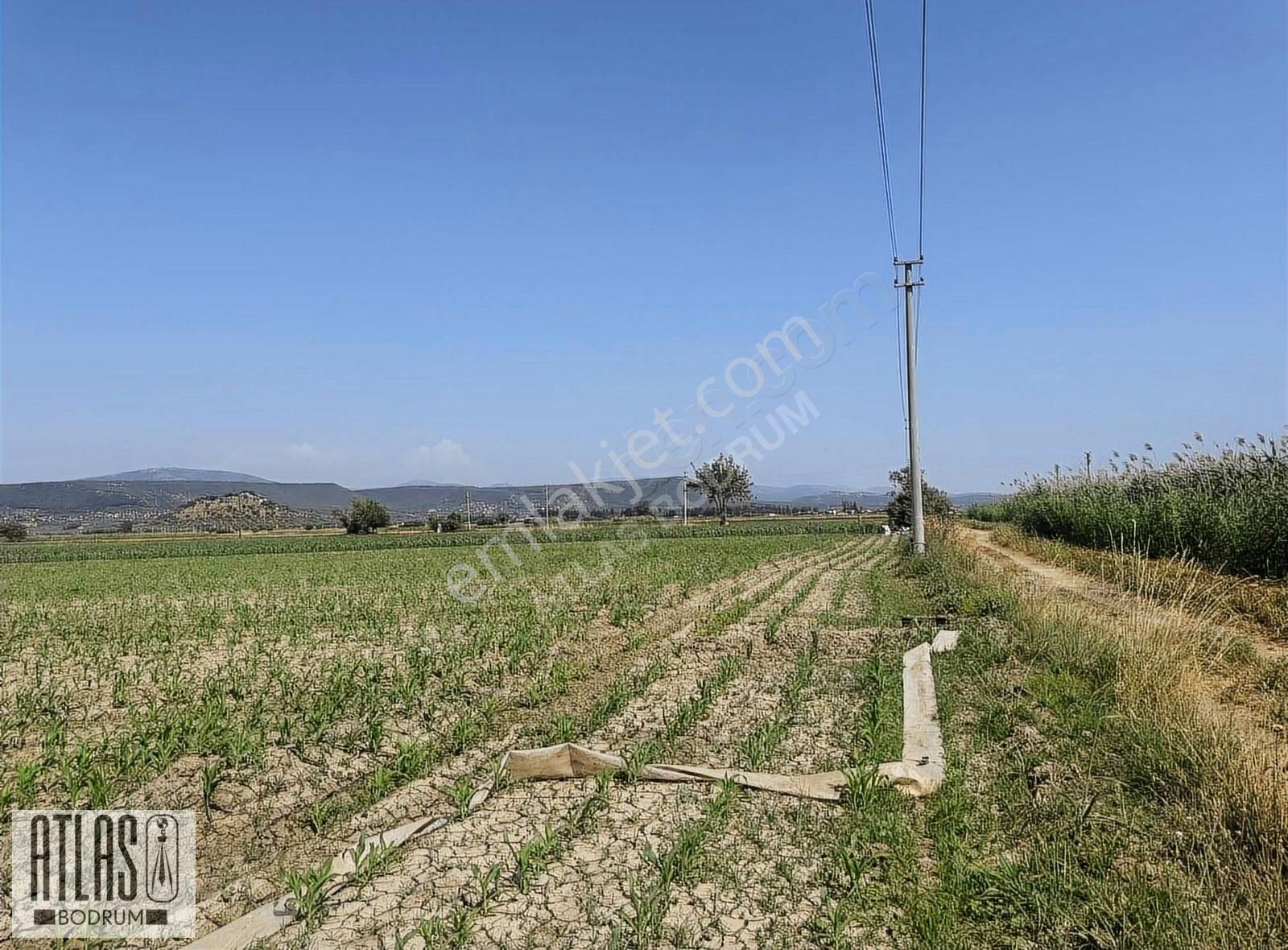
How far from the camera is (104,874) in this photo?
4.32 metres

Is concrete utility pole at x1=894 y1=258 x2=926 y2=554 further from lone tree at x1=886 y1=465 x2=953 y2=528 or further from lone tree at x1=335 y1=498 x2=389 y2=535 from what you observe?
lone tree at x1=335 y1=498 x2=389 y2=535

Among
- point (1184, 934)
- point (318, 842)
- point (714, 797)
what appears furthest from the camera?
point (714, 797)

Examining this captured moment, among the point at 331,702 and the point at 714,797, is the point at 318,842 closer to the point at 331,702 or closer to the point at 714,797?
the point at 714,797

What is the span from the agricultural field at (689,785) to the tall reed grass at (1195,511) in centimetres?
307

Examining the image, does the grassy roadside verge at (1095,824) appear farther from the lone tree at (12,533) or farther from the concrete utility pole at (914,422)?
the lone tree at (12,533)

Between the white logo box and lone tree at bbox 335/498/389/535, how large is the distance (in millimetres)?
79357

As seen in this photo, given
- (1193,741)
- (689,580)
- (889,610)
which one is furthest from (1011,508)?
(1193,741)

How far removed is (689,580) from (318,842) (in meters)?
15.3

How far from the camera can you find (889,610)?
43.0ft

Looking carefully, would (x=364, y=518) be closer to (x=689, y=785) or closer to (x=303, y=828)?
(x=303, y=828)

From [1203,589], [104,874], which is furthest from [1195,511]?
[104,874]

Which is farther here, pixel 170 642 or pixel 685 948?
pixel 170 642

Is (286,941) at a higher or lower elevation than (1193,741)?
lower

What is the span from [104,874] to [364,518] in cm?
8220
